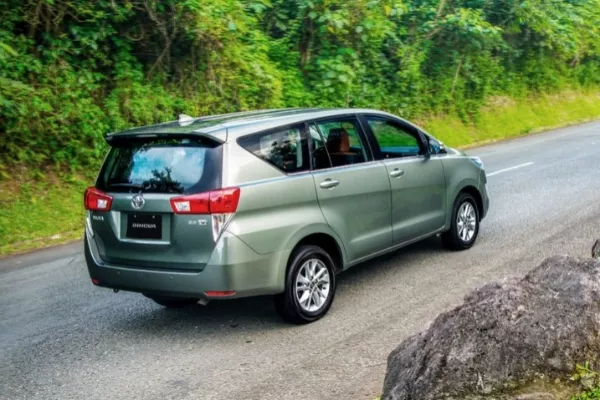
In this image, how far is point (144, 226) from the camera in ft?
20.9

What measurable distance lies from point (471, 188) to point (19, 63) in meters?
7.84

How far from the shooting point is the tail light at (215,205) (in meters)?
6.05

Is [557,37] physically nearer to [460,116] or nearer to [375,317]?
[460,116]

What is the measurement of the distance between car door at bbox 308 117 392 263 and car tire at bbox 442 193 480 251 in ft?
4.46

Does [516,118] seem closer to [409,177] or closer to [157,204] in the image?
[409,177]

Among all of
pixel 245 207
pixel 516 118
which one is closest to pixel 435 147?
pixel 245 207

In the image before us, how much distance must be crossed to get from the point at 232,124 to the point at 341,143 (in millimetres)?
1289

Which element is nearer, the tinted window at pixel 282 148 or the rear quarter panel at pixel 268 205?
the rear quarter panel at pixel 268 205

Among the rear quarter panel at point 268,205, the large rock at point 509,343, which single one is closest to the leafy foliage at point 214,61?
the rear quarter panel at point 268,205

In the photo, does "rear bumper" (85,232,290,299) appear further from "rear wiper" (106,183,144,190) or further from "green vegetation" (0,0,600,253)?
"green vegetation" (0,0,600,253)

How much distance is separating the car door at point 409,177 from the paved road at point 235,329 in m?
0.52

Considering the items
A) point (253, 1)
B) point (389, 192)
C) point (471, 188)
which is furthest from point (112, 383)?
point (253, 1)

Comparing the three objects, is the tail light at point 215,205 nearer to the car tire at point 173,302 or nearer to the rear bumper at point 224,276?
the rear bumper at point 224,276

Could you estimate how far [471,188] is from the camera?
9016 millimetres
